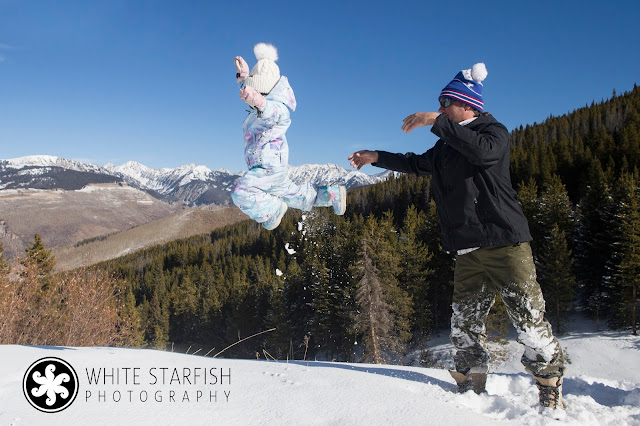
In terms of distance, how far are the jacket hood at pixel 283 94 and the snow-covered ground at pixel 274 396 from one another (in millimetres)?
2598

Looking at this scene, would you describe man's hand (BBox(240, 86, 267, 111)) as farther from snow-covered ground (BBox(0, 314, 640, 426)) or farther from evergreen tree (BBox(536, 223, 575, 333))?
evergreen tree (BBox(536, 223, 575, 333))

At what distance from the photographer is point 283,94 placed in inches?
150

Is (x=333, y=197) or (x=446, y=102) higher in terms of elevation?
(x=446, y=102)

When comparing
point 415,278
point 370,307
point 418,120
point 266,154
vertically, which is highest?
point 418,120

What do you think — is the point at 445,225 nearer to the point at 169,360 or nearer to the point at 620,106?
the point at 169,360

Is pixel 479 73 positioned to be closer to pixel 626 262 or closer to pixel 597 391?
pixel 597 391

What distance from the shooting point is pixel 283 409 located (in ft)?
8.33

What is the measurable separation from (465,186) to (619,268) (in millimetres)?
28489

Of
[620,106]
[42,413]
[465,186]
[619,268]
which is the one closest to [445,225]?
[465,186]

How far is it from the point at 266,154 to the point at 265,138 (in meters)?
0.16
